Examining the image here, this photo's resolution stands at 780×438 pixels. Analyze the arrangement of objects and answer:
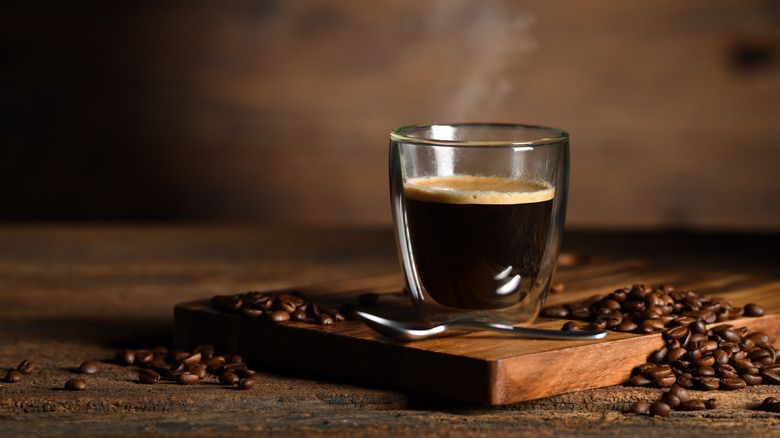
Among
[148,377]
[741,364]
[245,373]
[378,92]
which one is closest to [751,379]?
[741,364]

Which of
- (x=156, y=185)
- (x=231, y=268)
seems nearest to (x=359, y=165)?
(x=156, y=185)

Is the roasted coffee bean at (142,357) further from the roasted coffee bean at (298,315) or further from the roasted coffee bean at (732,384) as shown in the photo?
the roasted coffee bean at (732,384)

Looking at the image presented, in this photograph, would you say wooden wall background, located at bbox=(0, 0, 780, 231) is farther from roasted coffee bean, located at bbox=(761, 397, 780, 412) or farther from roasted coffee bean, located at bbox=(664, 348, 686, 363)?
roasted coffee bean, located at bbox=(761, 397, 780, 412)

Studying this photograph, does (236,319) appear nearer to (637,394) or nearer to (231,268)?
(637,394)

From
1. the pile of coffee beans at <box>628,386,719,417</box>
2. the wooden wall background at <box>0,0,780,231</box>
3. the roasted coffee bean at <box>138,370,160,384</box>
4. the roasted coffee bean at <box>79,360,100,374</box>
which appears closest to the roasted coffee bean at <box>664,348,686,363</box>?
the pile of coffee beans at <box>628,386,719,417</box>

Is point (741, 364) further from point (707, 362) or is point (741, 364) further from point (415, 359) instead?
point (415, 359)

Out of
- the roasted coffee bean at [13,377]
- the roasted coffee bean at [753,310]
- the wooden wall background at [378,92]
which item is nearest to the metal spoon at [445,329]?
the roasted coffee bean at [753,310]
